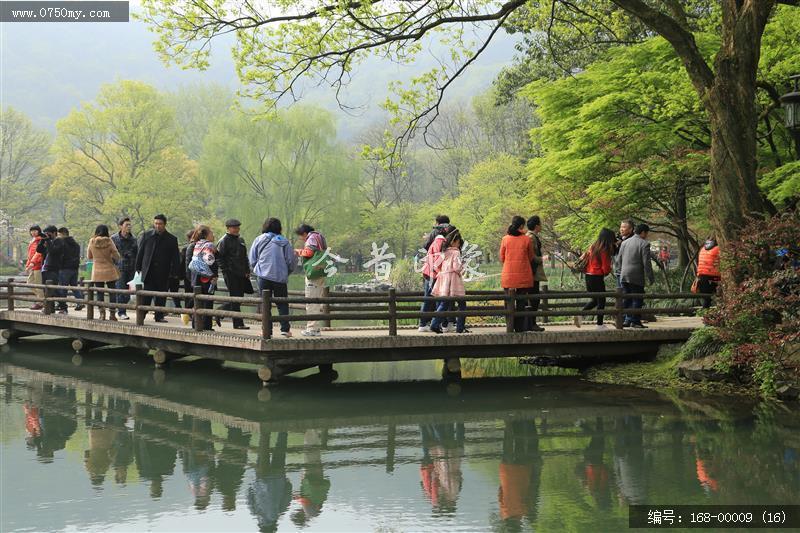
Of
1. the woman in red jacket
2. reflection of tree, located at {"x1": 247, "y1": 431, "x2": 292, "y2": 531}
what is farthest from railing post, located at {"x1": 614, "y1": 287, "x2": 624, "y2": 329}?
reflection of tree, located at {"x1": 247, "y1": 431, "x2": 292, "y2": 531}

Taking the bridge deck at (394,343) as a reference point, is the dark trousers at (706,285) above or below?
above

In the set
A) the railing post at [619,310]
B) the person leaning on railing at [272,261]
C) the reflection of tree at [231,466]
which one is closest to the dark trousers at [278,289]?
the person leaning on railing at [272,261]

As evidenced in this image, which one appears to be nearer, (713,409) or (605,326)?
(713,409)

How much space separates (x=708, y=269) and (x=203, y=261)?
848 centimetres

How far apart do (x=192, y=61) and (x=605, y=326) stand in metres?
8.33

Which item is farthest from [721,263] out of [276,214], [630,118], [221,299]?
[276,214]

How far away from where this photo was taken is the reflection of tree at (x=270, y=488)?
750 centimetres

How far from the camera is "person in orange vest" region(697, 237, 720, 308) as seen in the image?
583 inches

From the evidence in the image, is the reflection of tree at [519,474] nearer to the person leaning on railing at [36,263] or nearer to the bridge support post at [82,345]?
the bridge support post at [82,345]

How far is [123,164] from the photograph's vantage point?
51.9 metres

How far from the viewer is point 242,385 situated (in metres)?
14.1

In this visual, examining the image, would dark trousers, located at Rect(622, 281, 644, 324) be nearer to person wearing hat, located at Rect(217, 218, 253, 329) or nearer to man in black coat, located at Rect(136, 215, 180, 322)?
person wearing hat, located at Rect(217, 218, 253, 329)

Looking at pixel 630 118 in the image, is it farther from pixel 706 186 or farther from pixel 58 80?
pixel 58 80

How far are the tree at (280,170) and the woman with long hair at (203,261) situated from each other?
119 ft
